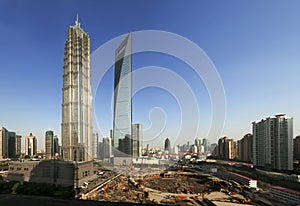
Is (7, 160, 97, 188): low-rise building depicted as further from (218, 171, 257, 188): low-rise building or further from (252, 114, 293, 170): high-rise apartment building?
(252, 114, 293, 170): high-rise apartment building

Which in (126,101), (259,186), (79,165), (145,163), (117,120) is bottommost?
(145,163)

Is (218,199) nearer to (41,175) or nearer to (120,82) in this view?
(41,175)

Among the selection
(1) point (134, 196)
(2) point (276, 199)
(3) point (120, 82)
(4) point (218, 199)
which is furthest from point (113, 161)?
(2) point (276, 199)

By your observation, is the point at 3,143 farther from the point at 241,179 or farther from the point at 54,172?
the point at 241,179

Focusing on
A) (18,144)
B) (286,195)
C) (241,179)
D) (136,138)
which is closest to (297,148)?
(241,179)

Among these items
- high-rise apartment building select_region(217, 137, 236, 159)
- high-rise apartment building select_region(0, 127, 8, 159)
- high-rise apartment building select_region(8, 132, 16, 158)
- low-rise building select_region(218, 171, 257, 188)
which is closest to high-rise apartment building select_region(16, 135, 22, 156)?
high-rise apartment building select_region(8, 132, 16, 158)

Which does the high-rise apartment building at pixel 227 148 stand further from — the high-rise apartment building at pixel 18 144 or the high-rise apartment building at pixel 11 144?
the high-rise apartment building at pixel 18 144
